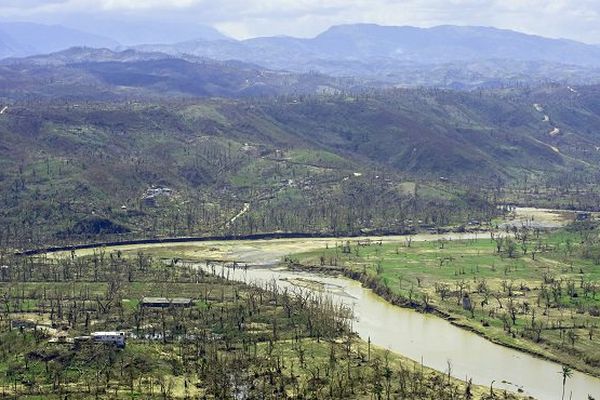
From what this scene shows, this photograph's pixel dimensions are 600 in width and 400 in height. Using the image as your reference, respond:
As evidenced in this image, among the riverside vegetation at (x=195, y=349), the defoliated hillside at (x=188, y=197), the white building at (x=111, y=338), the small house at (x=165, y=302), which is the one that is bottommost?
the defoliated hillside at (x=188, y=197)

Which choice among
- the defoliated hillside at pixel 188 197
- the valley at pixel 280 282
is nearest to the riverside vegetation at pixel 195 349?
the valley at pixel 280 282

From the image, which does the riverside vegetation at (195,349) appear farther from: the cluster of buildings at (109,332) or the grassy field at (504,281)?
the grassy field at (504,281)

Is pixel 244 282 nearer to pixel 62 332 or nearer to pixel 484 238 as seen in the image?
pixel 62 332

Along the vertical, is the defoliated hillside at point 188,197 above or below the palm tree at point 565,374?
below

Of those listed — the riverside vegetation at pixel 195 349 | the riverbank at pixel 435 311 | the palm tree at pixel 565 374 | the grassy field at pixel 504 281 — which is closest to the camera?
the riverside vegetation at pixel 195 349

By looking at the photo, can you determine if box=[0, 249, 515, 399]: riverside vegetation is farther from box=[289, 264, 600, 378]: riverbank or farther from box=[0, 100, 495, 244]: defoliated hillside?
box=[0, 100, 495, 244]: defoliated hillside

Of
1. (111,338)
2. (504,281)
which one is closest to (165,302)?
(111,338)

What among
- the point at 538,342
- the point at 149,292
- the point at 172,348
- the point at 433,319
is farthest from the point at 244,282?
the point at 538,342
